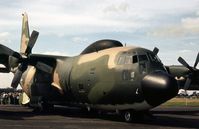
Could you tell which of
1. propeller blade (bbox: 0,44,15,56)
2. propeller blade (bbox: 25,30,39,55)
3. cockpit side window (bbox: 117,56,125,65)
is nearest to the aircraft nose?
cockpit side window (bbox: 117,56,125,65)

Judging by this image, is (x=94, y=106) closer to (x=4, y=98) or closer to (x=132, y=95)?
(x=132, y=95)

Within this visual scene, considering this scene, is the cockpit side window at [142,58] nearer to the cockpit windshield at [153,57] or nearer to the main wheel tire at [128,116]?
the cockpit windshield at [153,57]

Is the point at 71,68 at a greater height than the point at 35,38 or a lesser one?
lesser

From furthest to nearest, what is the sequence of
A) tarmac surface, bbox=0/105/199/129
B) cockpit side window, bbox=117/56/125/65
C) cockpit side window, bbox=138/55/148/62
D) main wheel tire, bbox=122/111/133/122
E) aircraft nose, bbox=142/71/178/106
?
cockpit side window, bbox=117/56/125/65
main wheel tire, bbox=122/111/133/122
cockpit side window, bbox=138/55/148/62
tarmac surface, bbox=0/105/199/129
aircraft nose, bbox=142/71/178/106

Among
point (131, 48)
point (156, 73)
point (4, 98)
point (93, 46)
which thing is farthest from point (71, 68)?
point (4, 98)

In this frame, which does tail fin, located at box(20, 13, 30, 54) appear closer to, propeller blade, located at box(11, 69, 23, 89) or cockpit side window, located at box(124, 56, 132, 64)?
propeller blade, located at box(11, 69, 23, 89)

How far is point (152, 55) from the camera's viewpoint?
802 inches

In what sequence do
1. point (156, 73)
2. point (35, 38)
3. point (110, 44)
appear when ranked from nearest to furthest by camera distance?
point (156, 73) < point (110, 44) < point (35, 38)

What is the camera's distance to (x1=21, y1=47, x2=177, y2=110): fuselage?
19.4 meters

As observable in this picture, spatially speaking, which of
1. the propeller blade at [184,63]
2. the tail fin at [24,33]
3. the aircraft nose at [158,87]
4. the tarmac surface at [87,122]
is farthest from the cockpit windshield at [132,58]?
the tail fin at [24,33]

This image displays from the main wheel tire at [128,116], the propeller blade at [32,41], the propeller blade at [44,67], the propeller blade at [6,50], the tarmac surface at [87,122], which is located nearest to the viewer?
the tarmac surface at [87,122]

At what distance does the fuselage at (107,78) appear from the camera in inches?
763

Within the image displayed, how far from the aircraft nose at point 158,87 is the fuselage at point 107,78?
99mm

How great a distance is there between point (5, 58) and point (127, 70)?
14001 mm
